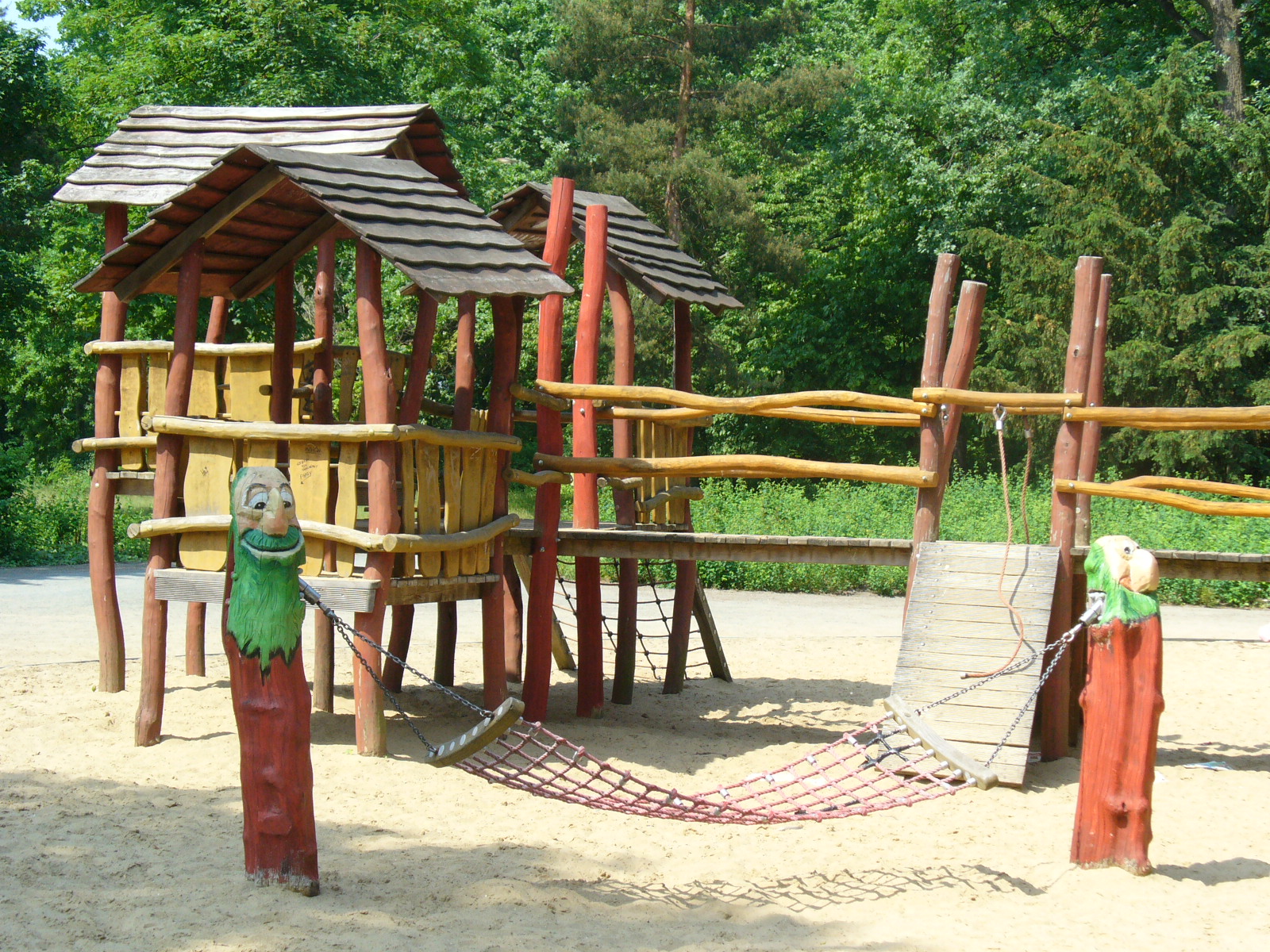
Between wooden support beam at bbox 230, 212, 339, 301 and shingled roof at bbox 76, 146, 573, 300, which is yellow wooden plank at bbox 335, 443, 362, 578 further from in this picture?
wooden support beam at bbox 230, 212, 339, 301

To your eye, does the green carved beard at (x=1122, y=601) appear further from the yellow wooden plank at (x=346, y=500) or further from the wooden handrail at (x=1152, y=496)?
the yellow wooden plank at (x=346, y=500)

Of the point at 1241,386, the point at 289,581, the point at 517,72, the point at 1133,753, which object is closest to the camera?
the point at 289,581

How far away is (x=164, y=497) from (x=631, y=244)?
14.5 ft

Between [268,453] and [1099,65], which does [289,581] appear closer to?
[268,453]

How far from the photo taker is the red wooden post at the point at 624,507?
9328mm

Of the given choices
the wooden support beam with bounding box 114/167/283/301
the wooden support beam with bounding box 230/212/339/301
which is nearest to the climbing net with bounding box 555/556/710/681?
the wooden support beam with bounding box 230/212/339/301

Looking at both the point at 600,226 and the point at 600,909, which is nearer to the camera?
the point at 600,909

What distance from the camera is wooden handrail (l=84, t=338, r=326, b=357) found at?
28.1ft

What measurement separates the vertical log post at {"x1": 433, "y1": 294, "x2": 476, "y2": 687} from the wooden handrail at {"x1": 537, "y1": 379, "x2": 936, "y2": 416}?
641 mm

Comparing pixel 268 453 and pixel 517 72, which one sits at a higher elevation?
pixel 517 72

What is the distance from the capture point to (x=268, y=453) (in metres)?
6.87

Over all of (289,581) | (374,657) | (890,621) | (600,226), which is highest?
(600,226)

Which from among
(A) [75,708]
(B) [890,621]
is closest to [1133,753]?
(A) [75,708]

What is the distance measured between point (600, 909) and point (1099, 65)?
83.5 feet
